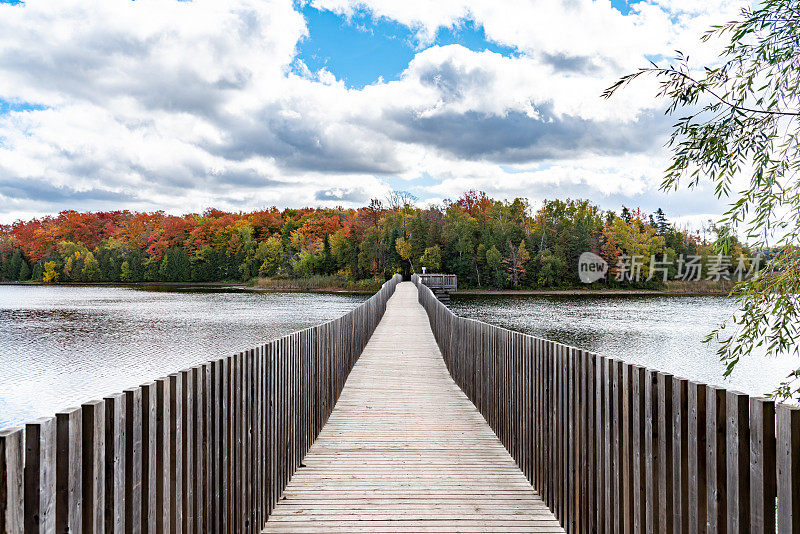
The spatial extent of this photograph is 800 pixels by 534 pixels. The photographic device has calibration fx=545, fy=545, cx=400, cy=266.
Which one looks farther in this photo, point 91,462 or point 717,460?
point 717,460

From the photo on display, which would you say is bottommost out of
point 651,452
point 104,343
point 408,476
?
point 104,343

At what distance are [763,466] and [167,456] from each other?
7.62 ft

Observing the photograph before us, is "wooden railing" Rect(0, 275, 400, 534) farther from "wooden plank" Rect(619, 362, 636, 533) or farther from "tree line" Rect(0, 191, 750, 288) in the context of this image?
"tree line" Rect(0, 191, 750, 288)

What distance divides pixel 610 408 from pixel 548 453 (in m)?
1.20

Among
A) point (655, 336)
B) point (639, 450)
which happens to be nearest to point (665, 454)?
point (639, 450)

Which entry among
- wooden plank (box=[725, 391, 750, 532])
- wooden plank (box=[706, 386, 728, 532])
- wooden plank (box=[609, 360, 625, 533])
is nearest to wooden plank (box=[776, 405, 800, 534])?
wooden plank (box=[725, 391, 750, 532])

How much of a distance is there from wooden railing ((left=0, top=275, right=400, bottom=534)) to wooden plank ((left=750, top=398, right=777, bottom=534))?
89.1 inches

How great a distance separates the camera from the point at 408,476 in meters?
4.60

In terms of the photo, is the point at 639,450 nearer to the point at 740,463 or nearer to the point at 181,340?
the point at 740,463

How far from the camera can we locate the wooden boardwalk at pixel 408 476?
12.3 feet

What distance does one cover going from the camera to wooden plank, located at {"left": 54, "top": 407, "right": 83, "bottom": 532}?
1.72 m

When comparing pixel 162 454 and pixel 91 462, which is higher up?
pixel 91 462

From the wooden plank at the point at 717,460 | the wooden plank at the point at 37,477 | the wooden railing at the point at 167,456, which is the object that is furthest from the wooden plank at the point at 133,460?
the wooden plank at the point at 717,460

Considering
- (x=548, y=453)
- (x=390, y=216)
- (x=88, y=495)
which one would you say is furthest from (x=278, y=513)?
(x=390, y=216)
